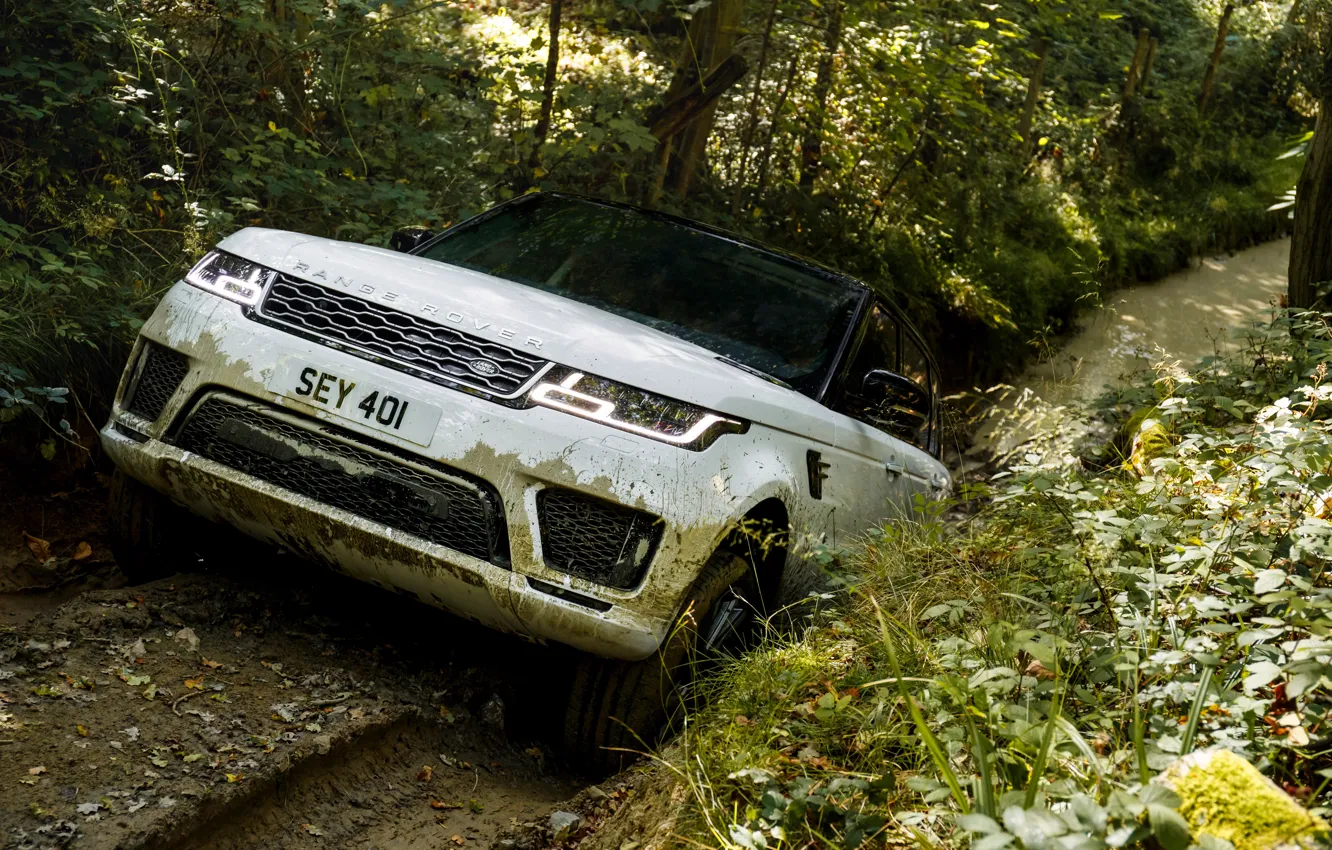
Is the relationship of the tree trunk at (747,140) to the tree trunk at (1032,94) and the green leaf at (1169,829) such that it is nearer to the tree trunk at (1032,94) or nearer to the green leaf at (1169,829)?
the tree trunk at (1032,94)

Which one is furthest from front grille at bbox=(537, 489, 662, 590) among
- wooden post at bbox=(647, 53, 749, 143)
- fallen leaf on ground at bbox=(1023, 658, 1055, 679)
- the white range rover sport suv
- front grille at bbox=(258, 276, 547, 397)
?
wooden post at bbox=(647, 53, 749, 143)

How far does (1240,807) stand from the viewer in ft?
6.28

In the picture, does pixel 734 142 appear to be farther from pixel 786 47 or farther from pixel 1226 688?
pixel 1226 688

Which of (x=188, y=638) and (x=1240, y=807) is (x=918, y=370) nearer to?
(x=188, y=638)

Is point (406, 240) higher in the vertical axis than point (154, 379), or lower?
higher

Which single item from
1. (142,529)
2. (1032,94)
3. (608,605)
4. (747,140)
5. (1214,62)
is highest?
(1214,62)

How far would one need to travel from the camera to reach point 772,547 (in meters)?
3.47

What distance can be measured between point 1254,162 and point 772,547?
17559 mm

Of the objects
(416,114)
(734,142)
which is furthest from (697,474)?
(734,142)

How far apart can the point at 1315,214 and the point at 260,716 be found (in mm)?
6112

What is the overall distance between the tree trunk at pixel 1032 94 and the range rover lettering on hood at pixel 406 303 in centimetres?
1247

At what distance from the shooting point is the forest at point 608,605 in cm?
242

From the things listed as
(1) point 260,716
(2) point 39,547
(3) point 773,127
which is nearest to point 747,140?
(3) point 773,127

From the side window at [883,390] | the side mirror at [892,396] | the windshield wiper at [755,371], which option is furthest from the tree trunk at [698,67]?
the windshield wiper at [755,371]
